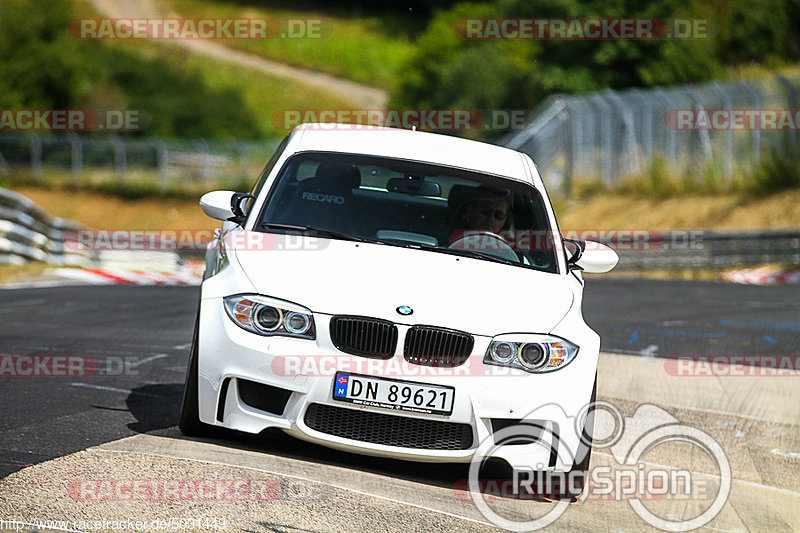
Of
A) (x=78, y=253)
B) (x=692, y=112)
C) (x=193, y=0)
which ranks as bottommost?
(x=78, y=253)

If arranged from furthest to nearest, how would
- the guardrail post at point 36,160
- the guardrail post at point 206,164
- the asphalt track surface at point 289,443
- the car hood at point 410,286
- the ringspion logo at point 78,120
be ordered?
the ringspion logo at point 78,120, the guardrail post at point 36,160, the guardrail post at point 206,164, the car hood at point 410,286, the asphalt track surface at point 289,443

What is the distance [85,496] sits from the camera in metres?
4.49

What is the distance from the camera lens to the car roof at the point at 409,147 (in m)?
6.84

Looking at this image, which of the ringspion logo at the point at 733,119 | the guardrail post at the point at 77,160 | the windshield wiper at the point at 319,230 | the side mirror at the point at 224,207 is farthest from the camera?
the guardrail post at the point at 77,160

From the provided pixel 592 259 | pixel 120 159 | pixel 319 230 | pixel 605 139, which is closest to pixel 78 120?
pixel 120 159

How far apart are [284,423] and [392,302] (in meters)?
0.75

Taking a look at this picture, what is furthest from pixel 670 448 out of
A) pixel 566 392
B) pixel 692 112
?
pixel 692 112

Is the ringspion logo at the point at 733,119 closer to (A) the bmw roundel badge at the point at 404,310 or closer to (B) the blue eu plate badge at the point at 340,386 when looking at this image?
(A) the bmw roundel badge at the point at 404,310

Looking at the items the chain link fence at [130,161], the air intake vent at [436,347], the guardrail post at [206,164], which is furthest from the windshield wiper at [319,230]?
the chain link fence at [130,161]

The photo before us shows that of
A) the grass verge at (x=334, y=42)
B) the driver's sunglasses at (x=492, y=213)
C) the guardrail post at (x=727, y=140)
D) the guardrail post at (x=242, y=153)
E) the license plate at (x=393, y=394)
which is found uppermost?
the grass verge at (x=334, y=42)

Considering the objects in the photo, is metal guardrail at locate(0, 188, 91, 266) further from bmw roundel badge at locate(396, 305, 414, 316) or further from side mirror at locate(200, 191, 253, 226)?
bmw roundel badge at locate(396, 305, 414, 316)

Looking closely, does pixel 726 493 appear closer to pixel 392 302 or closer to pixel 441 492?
pixel 441 492

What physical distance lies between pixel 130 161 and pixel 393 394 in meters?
42.3

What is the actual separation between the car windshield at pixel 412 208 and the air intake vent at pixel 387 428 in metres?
1.15
